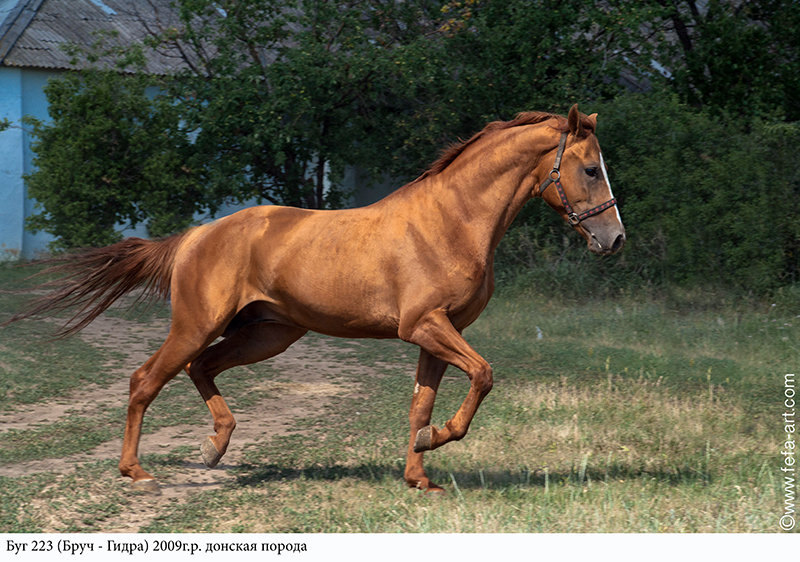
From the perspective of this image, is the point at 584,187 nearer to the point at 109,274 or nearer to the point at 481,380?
the point at 481,380

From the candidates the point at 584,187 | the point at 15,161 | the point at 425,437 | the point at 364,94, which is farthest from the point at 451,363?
the point at 15,161

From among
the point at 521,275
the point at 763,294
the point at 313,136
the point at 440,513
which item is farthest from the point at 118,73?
the point at 440,513

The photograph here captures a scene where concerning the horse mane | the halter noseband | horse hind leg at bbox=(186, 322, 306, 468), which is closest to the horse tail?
horse hind leg at bbox=(186, 322, 306, 468)

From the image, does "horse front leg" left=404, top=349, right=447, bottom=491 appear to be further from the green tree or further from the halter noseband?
the green tree

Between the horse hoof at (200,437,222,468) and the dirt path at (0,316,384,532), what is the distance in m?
0.13

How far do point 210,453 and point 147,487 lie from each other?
43 cm

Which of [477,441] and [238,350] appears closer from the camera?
[238,350]

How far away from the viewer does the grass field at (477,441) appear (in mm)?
4664

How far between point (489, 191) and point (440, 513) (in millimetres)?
1809

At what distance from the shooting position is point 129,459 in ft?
17.5

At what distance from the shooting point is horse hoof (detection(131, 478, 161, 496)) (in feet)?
17.1

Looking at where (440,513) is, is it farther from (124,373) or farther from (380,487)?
(124,373)

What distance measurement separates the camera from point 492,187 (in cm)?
512

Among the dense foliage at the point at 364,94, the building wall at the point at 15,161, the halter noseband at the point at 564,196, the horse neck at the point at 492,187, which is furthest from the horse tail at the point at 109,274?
the building wall at the point at 15,161
